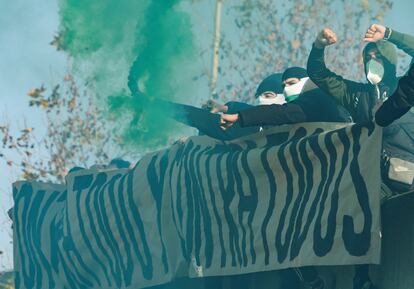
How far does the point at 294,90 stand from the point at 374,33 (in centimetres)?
79

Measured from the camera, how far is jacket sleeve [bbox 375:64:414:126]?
8.28 meters

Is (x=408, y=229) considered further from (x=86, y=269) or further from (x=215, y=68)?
(x=215, y=68)

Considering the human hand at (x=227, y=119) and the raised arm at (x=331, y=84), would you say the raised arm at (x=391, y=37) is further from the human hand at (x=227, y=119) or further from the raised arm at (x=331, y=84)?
the human hand at (x=227, y=119)

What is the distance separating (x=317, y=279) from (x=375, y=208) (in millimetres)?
1006

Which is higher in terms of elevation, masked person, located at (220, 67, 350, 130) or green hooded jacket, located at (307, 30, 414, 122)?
green hooded jacket, located at (307, 30, 414, 122)

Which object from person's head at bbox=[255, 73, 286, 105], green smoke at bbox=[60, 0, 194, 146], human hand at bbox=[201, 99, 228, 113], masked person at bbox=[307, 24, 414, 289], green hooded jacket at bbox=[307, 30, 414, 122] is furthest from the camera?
green smoke at bbox=[60, 0, 194, 146]

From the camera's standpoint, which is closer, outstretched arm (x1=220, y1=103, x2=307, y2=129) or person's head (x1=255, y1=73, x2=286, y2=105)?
outstretched arm (x1=220, y1=103, x2=307, y2=129)

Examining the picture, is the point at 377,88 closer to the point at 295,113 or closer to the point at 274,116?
the point at 295,113

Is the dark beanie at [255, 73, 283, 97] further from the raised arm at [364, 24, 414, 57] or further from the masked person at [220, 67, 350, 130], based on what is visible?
the raised arm at [364, 24, 414, 57]

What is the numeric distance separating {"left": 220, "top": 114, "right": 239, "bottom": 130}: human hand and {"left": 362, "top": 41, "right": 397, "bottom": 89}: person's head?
3.55ft

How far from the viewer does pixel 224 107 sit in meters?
12.0

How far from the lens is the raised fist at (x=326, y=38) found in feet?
31.1

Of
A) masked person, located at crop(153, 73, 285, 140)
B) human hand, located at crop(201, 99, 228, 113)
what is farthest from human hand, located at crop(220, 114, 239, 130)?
human hand, located at crop(201, 99, 228, 113)

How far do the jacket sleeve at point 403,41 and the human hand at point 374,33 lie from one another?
0.21 meters
